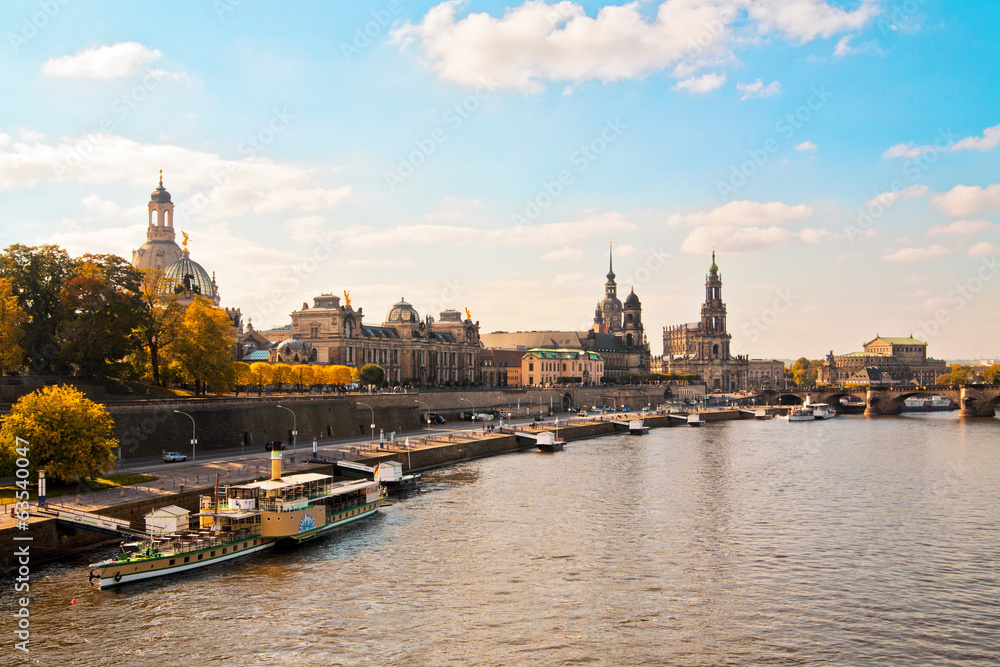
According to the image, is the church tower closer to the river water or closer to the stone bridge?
the river water

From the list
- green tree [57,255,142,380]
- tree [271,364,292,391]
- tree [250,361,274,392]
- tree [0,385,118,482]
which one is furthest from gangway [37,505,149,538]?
tree [271,364,292,391]

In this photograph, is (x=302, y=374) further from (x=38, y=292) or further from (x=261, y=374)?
(x=38, y=292)

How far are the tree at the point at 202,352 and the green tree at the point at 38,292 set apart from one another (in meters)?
10.0

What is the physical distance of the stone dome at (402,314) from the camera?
15938 centimetres

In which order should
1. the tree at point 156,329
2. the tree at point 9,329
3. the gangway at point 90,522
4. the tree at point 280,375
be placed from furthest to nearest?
the tree at point 280,375 < the tree at point 156,329 < the tree at point 9,329 < the gangway at point 90,522

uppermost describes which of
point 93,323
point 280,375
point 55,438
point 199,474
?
point 93,323

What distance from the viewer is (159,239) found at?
476ft

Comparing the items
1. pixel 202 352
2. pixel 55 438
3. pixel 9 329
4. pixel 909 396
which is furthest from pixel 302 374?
pixel 909 396

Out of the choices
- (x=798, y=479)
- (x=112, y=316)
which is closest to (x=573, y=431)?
(x=798, y=479)

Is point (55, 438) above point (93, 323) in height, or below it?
below

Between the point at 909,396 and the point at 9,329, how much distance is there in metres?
177

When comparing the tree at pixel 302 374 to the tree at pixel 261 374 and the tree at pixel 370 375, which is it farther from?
the tree at pixel 370 375

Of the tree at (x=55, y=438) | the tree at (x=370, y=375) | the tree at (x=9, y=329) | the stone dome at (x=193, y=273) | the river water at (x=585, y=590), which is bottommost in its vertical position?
the river water at (x=585, y=590)

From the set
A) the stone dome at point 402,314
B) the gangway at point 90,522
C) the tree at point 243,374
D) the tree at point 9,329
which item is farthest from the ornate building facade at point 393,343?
the gangway at point 90,522
